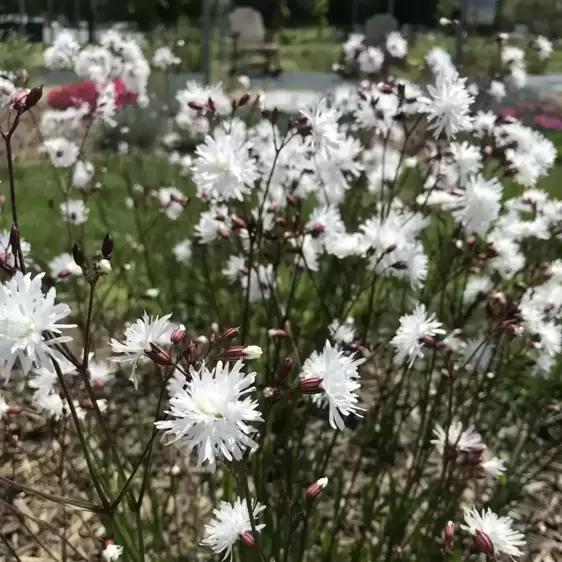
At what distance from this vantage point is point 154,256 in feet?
11.6

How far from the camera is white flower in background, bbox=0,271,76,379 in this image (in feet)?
2.78

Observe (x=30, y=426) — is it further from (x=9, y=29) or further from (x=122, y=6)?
(x=122, y=6)

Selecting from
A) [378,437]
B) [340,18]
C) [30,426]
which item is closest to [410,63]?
[378,437]

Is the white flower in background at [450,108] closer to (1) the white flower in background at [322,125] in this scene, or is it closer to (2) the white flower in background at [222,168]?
(1) the white flower in background at [322,125]

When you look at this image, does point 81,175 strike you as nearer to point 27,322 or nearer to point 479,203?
point 479,203

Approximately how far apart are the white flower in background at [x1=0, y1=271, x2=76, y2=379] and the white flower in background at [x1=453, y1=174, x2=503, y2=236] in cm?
120

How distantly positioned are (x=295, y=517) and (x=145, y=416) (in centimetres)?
142

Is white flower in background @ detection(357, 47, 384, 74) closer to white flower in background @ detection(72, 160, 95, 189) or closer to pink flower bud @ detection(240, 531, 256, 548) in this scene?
white flower in background @ detection(72, 160, 95, 189)

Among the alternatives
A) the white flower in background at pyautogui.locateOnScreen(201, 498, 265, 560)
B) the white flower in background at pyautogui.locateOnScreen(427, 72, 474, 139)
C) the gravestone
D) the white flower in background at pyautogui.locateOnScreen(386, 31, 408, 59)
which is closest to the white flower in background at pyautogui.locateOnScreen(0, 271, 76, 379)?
the white flower in background at pyautogui.locateOnScreen(201, 498, 265, 560)

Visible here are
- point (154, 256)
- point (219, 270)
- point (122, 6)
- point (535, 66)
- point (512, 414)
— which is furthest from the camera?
point (122, 6)

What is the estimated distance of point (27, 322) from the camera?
854 mm

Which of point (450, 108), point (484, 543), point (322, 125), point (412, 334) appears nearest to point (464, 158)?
point (450, 108)

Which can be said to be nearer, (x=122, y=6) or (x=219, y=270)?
(x=219, y=270)

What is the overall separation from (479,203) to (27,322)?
1.25m
